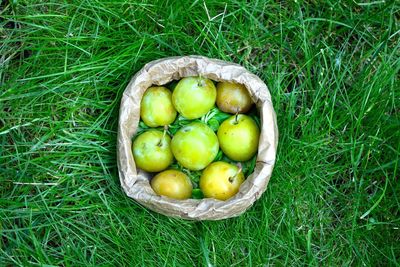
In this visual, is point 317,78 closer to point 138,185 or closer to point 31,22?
point 138,185

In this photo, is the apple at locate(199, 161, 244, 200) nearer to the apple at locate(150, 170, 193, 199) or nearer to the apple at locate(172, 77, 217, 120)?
the apple at locate(150, 170, 193, 199)

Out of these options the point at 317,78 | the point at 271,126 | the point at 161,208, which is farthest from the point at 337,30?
the point at 161,208

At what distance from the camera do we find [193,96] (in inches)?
79.2

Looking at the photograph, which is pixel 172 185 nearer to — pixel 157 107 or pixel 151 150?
pixel 151 150

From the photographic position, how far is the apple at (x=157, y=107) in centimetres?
211

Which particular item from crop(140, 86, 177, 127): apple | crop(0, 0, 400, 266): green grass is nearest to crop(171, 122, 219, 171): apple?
crop(140, 86, 177, 127): apple

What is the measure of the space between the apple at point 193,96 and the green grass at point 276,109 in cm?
20

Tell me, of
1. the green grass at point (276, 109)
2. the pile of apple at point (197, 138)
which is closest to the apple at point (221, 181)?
the pile of apple at point (197, 138)

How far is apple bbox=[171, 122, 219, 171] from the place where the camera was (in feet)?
6.53

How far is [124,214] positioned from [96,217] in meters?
0.11

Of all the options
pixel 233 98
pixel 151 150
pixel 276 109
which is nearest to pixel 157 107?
pixel 151 150

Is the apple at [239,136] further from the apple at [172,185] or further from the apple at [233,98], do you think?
the apple at [172,185]

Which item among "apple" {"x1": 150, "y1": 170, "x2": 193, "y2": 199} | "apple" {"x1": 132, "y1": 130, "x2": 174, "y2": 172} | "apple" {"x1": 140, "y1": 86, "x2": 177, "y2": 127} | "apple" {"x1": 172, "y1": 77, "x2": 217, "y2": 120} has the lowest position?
"apple" {"x1": 150, "y1": 170, "x2": 193, "y2": 199}

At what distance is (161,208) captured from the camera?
6.60 ft
